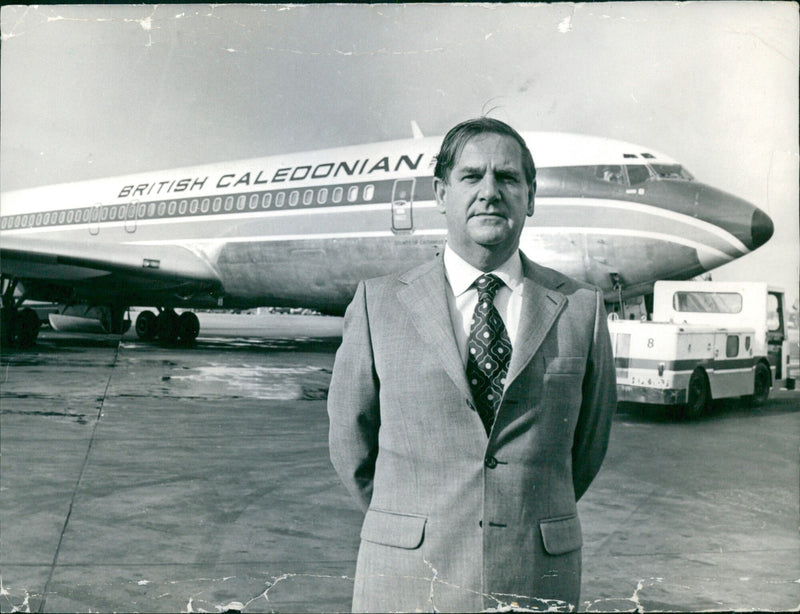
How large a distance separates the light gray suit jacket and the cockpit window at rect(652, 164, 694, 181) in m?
9.25

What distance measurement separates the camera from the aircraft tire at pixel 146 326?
19.3 metres

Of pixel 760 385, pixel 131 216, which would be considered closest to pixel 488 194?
pixel 760 385

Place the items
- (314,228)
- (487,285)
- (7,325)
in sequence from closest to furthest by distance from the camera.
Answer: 1. (487,285)
2. (314,228)
3. (7,325)

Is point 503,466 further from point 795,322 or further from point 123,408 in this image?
point 795,322

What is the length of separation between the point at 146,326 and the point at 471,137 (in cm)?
1881

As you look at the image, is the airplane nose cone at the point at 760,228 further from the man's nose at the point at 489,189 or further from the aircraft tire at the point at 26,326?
the aircraft tire at the point at 26,326

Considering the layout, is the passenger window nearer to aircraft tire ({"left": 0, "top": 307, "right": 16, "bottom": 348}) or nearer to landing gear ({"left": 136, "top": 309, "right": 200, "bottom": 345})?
landing gear ({"left": 136, "top": 309, "right": 200, "bottom": 345})

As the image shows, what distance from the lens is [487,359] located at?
2.04 meters

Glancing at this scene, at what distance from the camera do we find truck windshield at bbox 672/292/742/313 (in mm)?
10648

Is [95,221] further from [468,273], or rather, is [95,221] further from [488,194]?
[488,194]

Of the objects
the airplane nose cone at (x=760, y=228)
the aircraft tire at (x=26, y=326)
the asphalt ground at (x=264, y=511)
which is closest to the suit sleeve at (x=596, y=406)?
the asphalt ground at (x=264, y=511)

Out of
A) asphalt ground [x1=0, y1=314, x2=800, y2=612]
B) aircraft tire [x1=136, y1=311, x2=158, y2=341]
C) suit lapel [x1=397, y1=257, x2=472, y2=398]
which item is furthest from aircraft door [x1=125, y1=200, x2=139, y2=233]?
suit lapel [x1=397, y1=257, x2=472, y2=398]

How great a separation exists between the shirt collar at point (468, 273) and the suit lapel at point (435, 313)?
30 mm

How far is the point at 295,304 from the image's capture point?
1428 centimetres
